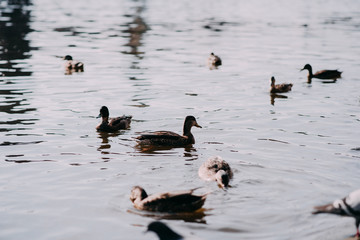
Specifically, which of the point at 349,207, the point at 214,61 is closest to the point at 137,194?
the point at 349,207

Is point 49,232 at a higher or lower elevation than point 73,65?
lower

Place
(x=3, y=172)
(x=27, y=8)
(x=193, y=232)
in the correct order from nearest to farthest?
(x=193, y=232), (x=3, y=172), (x=27, y=8)

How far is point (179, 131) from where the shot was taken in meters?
17.0

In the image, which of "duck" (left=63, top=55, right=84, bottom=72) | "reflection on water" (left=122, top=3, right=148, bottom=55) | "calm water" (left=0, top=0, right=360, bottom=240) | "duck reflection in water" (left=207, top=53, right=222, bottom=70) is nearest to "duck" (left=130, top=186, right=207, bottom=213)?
"calm water" (left=0, top=0, right=360, bottom=240)

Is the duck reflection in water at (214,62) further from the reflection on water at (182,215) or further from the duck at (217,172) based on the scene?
the reflection on water at (182,215)

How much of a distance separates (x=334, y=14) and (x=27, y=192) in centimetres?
5671

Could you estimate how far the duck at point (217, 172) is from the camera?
456 inches

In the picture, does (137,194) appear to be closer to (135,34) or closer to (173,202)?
(173,202)

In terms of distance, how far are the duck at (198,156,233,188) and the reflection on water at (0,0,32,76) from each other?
1597 cm

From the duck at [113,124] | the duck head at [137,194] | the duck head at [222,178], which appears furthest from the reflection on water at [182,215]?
the duck at [113,124]

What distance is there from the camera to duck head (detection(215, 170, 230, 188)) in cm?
1151

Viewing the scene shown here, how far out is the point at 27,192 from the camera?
1152 cm

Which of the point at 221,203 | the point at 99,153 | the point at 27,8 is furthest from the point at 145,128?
the point at 27,8

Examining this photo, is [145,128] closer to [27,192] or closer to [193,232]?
[27,192]
